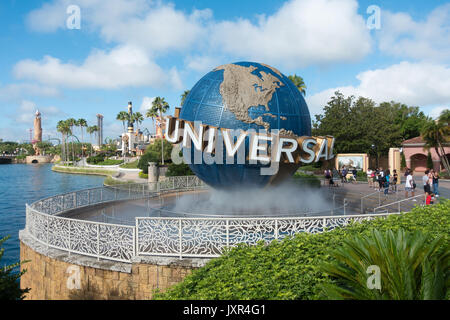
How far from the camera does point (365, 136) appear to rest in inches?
1559

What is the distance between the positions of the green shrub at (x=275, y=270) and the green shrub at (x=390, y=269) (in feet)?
0.98

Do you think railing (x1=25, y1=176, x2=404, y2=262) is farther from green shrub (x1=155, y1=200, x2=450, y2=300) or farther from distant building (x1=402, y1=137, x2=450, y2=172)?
distant building (x1=402, y1=137, x2=450, y2=172)

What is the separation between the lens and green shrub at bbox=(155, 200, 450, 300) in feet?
14.3

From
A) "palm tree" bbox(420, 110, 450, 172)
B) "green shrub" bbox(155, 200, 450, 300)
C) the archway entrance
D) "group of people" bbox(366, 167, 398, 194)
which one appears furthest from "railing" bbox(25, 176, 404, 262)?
the archway entrance

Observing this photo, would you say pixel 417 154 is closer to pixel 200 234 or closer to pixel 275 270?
pixel 200 234

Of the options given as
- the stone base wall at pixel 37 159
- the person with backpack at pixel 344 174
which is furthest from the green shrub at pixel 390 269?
the stone base wall at pixel 37 159

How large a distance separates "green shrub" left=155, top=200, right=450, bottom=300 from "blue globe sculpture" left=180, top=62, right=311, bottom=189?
6.33 metres

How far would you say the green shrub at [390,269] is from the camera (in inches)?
154

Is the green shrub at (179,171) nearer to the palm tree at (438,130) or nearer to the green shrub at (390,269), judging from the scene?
the green shrub at (390,269)

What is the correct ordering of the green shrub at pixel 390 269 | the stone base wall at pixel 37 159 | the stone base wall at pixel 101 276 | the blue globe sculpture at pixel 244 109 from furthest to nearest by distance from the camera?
the stone base wall at pixel 37 159, the blue globe sculpture at pixel 244 109, the stone base wall at pixel 101 276, the green shrub at pixel 390 269

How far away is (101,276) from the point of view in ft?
24.8
